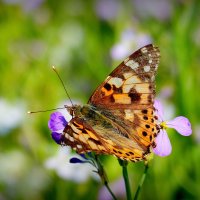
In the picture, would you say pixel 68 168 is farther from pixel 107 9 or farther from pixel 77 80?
pixel 107 9

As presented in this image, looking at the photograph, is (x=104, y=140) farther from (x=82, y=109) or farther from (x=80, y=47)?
(x=80, y=47)

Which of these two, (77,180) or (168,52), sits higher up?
(168,52)

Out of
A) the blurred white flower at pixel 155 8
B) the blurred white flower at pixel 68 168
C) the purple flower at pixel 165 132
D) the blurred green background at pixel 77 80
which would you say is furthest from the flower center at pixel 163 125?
the blurred white flower at pixel 155 8

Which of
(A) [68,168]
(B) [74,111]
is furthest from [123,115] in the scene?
(A) [68,168]

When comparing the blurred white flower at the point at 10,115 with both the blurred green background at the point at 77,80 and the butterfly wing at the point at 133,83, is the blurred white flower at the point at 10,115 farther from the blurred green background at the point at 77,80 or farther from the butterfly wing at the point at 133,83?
the butterfly wing at the point at 133,83

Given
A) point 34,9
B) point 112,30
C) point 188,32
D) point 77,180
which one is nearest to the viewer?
point 77,180

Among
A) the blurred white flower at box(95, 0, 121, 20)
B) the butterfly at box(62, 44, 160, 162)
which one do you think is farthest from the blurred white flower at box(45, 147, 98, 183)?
the blurred white flower at box(95, 0, 121, 20)

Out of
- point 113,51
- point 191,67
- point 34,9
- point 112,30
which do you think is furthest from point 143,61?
point 34,9
